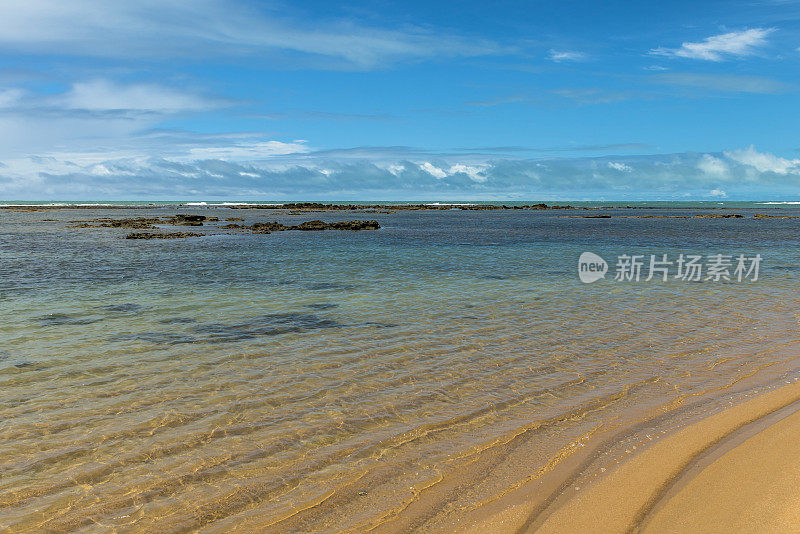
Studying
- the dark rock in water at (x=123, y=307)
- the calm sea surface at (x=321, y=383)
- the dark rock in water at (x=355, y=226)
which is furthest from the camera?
the dark rock in water at (x=355, y=226)

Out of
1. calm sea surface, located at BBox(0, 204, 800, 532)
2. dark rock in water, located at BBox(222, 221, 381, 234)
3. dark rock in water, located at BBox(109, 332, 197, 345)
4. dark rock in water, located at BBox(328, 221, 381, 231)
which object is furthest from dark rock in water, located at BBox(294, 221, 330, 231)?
dark rock in water, located at BBox(109, 332, 197, 345)

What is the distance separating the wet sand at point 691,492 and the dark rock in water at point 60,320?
39.7 feet

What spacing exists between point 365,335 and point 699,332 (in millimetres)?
7869

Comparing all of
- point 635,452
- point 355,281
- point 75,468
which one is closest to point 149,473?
point 75,468

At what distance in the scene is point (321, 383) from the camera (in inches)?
358

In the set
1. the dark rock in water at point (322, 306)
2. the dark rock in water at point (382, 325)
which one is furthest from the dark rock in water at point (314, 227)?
the dark rock in water at point (382, 325)

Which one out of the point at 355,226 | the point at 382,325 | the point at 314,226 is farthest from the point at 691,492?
the point at 314,226

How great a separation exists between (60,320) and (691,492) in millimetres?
14046

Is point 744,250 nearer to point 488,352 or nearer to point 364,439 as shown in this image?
point 488,352

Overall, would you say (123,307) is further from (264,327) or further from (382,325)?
(382,325)

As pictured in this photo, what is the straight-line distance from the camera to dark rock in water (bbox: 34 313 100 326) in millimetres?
13235

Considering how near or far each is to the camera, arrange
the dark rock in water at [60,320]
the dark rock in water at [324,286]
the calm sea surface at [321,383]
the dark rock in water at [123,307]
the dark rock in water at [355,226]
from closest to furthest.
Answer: the calm sea surface at [321,383]
the dark rock in water at [60,320]
the dark rock in water at [123,307]
the dark rock in water at [324,286]
the dark rock in water at [355,226]

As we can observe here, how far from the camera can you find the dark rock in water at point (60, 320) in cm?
1324

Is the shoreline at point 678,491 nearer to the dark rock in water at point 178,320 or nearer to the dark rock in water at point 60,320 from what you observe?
the dark rock in water at point 178,320
